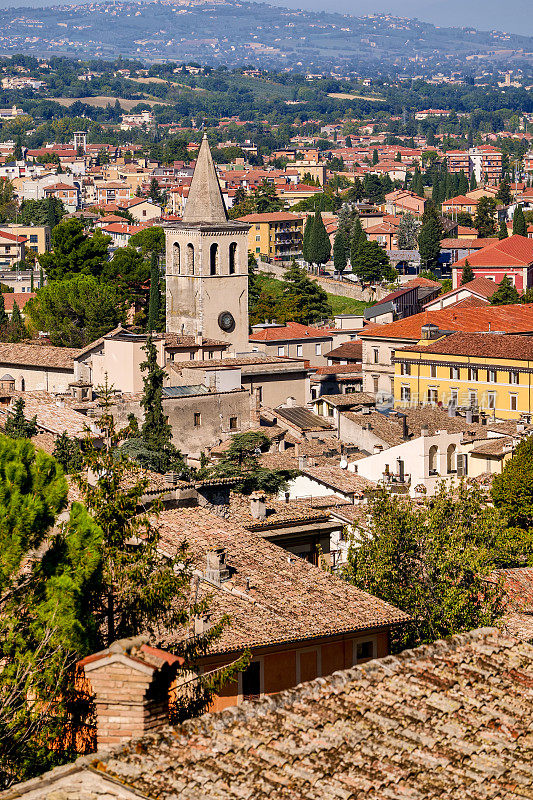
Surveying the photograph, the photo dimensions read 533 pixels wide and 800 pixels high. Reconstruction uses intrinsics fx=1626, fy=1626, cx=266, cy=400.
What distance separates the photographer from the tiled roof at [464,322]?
46438 mm

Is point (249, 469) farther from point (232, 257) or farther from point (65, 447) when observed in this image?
point (232, 257)

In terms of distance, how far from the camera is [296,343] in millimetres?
53938

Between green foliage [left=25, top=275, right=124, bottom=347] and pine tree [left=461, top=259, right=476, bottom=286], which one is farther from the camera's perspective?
pine tree [left=461, top=259, right=476, bottom=286]

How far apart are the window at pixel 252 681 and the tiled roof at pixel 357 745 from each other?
5043 mm

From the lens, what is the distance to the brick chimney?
7.16 m

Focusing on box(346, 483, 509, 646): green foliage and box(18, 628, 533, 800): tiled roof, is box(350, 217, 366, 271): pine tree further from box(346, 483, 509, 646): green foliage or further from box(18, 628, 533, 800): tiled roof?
box(18, 628, 533, 800): tiled roof

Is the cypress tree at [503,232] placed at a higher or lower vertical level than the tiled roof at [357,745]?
lower

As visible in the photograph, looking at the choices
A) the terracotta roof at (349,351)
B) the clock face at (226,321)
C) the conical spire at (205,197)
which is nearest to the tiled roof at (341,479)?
the terracotta roof at (349,351)

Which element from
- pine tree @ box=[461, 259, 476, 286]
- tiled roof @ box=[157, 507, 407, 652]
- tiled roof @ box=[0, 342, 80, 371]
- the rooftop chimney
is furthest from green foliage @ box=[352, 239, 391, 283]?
tiled roof @ box=[157, 507, 407, 652]

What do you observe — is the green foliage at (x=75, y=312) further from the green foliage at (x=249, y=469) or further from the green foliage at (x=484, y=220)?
the green foliage at (x=484, y=220)

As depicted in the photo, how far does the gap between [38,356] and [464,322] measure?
12.5 m

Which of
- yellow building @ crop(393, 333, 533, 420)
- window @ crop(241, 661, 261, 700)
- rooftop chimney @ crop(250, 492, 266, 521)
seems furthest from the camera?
yellow building @ crop(393, 333, 533, 420)

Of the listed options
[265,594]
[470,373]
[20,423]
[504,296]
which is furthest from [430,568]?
[504,296]

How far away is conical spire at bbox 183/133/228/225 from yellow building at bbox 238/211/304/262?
36775 millimetres
